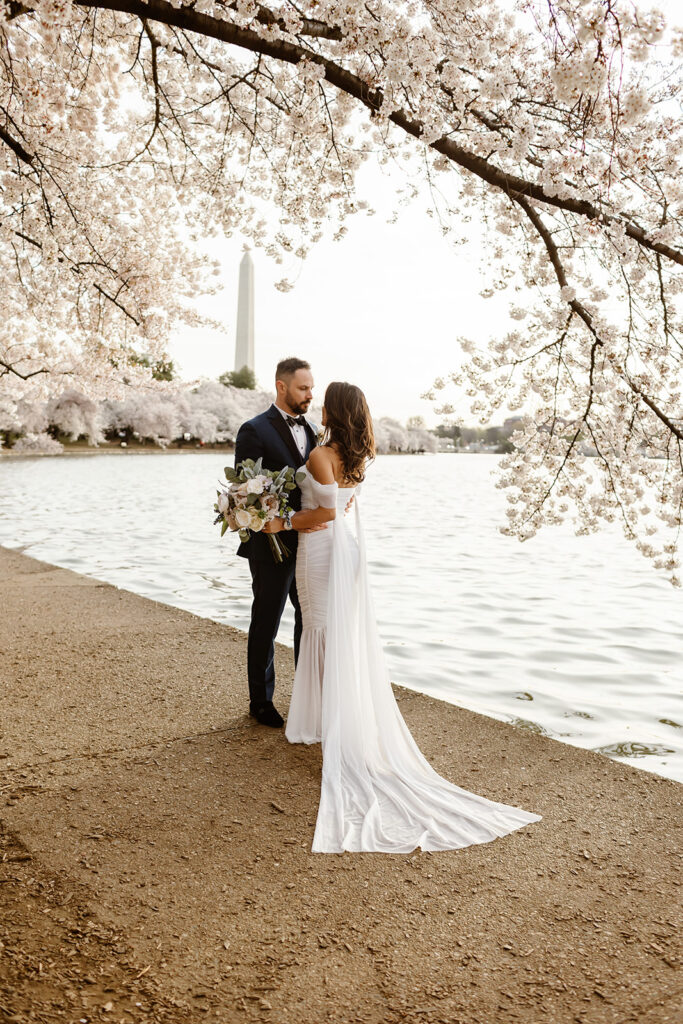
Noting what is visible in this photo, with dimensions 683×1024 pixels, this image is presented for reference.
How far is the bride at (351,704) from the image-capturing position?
356 centimetres

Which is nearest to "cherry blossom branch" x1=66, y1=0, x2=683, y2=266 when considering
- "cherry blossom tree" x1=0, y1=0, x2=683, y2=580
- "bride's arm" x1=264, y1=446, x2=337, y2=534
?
"cherry blossom tree" x1=0, y1=0, x2=683, y2=580

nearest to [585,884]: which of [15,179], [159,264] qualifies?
[15,179]

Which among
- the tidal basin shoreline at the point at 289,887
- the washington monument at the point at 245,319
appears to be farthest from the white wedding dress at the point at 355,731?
the washington monument at the point at 245,319

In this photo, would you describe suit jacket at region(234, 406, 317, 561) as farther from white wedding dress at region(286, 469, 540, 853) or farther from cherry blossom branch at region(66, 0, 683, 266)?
cherry blossom branch at region(66, 0, 683, 266)

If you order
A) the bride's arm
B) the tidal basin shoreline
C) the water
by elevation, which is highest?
the bride's arm

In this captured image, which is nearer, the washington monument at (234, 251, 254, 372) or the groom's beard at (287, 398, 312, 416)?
the groom's beard at (287, 398, 312, 416)

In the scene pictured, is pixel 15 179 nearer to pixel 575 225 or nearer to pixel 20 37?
pixel 20 37

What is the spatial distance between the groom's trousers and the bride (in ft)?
0.65

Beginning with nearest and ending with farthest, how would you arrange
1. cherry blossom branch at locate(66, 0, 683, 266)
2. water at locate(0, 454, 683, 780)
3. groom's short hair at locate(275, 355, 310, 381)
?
cherry blossom branch at locate(66, 0, 683, 266) → groom's short hair at locate(275, 355, 310, 381) → water at locate(0, 454, 683, 780)

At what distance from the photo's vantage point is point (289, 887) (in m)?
3.05

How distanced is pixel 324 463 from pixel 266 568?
83cm

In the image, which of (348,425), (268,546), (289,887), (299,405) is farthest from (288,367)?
(289,887)

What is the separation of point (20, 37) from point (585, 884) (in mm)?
7932

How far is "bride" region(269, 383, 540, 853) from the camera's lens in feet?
11.7
